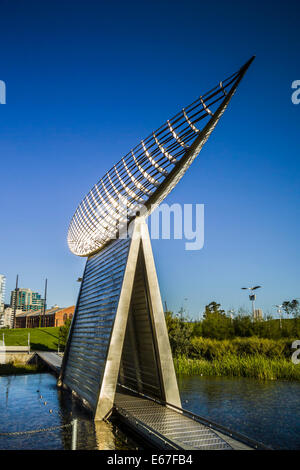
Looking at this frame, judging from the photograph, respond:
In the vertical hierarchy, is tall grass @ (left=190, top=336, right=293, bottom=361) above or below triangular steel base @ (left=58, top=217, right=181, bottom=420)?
below

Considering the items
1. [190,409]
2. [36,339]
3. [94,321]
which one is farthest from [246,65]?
[36,339]

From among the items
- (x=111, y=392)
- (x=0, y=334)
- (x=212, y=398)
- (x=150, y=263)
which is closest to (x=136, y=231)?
(x=150, y=263)

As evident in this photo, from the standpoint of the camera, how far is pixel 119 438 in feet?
22.8

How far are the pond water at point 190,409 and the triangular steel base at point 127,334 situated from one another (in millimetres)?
826

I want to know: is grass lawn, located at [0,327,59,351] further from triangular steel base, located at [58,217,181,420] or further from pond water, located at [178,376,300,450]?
triangular steel base, located at [58,217,181,420]

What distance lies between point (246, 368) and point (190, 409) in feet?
25.4

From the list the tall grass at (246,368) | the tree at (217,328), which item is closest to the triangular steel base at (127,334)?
the tall grass at (246,368)

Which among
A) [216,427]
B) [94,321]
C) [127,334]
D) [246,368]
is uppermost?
[94,321]

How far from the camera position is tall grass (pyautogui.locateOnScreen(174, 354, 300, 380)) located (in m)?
16.4

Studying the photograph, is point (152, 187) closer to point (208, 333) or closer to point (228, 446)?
point (228, 446)

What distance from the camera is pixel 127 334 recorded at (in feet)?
35.7

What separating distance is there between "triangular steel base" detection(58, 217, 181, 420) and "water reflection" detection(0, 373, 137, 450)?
498 mm

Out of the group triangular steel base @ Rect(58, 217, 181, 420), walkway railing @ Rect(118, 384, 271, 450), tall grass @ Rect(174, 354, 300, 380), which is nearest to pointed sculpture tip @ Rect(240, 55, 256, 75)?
triangular steel base @ Rect(58, 217, 181, 420)

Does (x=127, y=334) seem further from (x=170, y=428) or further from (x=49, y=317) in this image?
(x=49, y=317)
